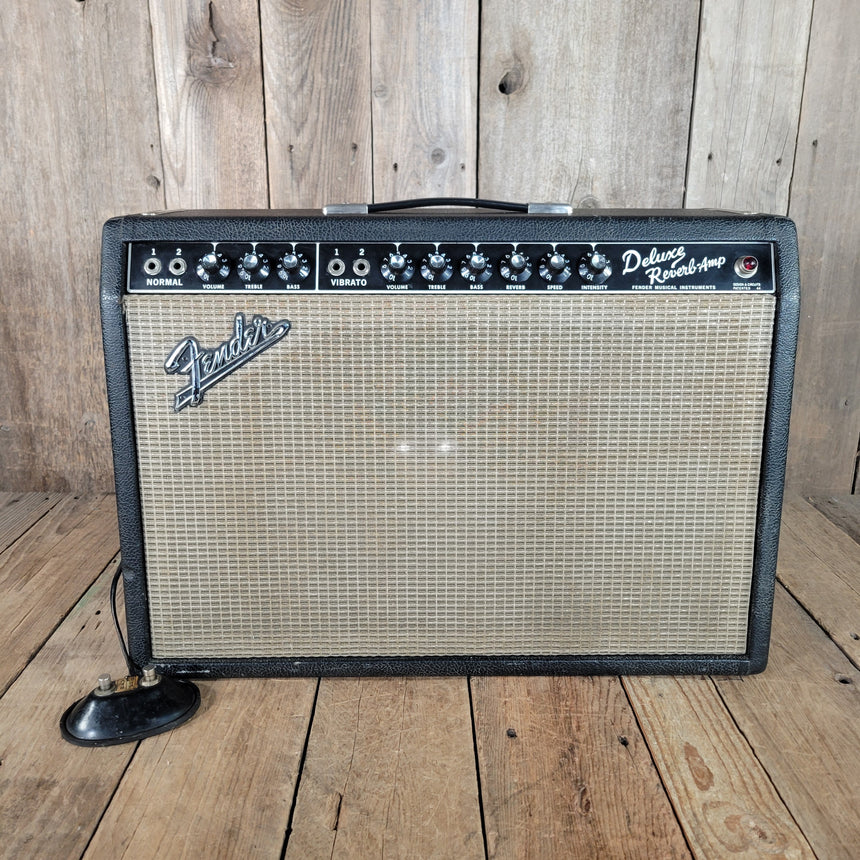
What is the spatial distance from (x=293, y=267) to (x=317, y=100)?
1.87 feet

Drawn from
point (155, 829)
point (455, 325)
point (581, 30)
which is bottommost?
point (155, 829)

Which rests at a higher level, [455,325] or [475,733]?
[455,325]

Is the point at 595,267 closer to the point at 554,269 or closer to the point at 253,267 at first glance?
the point at 554,269

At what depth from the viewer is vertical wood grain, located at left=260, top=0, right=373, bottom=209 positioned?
4.12 feet

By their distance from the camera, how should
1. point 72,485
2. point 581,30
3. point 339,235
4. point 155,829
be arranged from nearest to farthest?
1. point 155,829
2. point 339,235
3. point 581,30
4. point 72,485

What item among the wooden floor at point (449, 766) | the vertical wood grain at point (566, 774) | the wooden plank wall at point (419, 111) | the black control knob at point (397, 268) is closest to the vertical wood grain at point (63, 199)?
the wooden plank wall at point (419, 111)

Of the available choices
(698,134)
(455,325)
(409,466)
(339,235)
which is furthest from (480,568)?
(698,134)

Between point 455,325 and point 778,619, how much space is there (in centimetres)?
57

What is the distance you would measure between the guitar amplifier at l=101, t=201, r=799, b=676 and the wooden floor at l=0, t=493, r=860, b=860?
0.06 meters

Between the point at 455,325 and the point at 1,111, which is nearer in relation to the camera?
the point at 455,325

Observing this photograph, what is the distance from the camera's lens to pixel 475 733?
2.73 feet

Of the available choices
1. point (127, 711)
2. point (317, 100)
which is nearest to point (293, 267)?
point (127, 711)

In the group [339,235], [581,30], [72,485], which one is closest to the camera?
[339,235]

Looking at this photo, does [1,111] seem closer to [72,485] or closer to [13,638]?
[72,485]
